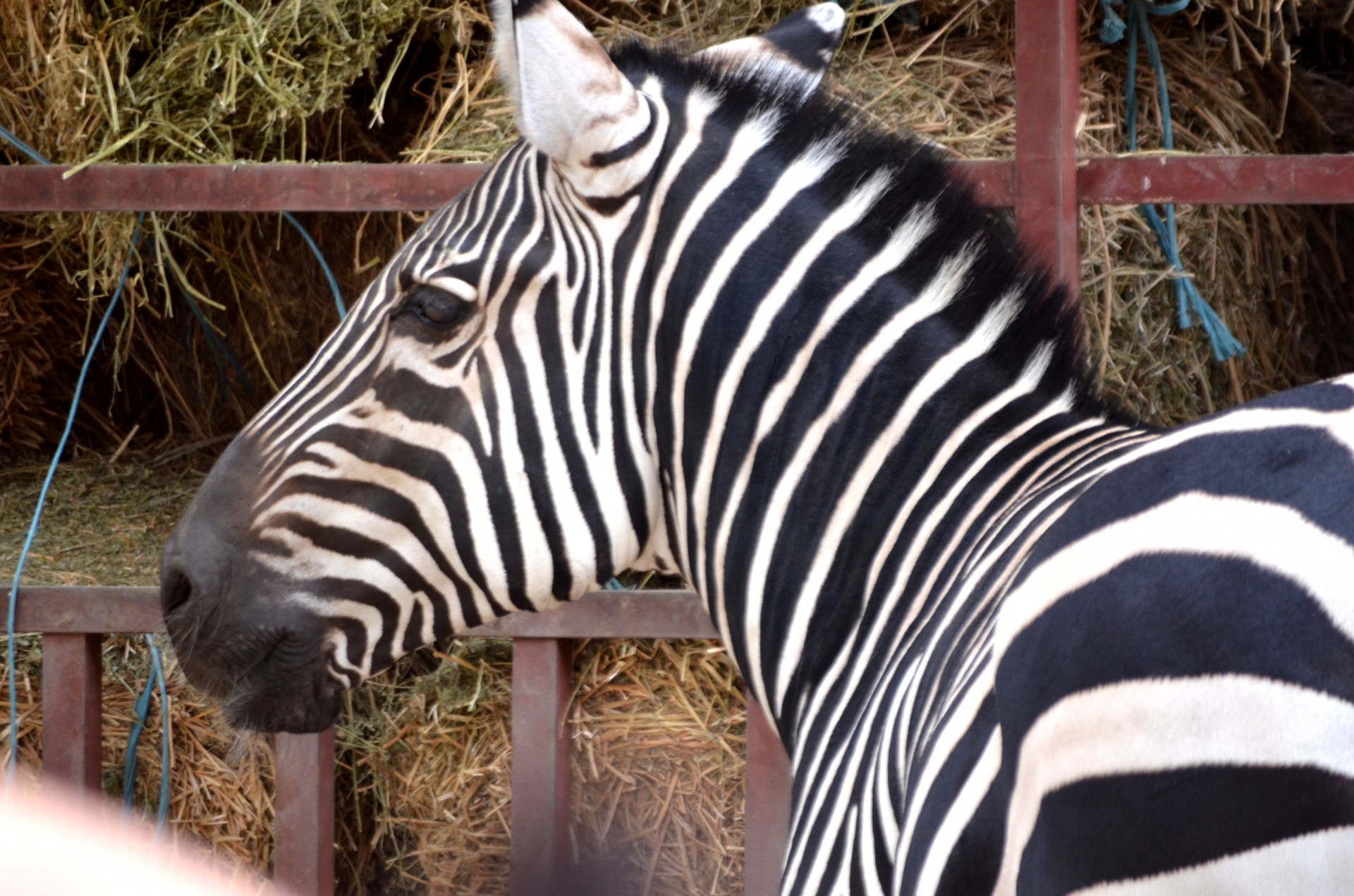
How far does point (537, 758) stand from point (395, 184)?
1107 mm

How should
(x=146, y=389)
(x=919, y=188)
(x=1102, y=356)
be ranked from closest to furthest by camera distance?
(x=919, y=188) < (x=1102, y=356) < (x=146, y=389)

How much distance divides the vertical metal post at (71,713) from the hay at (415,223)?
163 millimetres

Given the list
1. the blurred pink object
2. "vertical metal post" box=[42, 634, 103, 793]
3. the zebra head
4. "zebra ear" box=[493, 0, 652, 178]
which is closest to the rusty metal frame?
the zebra head

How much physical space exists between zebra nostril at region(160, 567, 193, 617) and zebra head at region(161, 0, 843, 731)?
0.03 m

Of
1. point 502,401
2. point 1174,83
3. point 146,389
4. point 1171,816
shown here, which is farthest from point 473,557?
point 146,389

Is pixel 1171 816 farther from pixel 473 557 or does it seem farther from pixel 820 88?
pixel 820 88

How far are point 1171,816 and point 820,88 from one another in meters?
1.14

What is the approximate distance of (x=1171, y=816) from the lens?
2.74 ft

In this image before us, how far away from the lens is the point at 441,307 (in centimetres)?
162

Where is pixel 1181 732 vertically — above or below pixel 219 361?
below

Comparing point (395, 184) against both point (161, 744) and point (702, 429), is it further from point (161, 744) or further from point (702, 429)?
point (161, 744)

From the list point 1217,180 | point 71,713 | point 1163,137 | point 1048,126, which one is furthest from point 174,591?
point 1163,137

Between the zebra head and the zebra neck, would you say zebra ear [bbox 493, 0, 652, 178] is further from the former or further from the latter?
the zebra neck

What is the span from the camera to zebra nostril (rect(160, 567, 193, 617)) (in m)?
1.73
